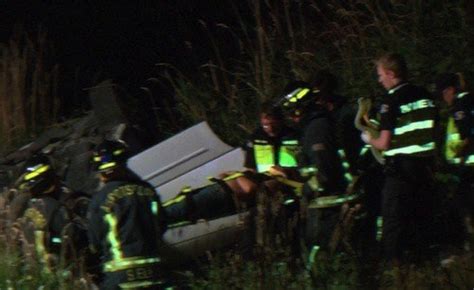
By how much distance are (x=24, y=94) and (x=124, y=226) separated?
24.9 ft

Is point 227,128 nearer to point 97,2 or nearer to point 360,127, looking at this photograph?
point 360,127

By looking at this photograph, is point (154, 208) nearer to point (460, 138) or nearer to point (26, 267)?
point (26, 267)

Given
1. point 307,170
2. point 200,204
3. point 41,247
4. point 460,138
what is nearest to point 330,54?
point 460,138

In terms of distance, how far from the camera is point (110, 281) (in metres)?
6.92

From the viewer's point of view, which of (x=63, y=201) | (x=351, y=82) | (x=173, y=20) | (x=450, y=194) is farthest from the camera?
(x=173, y=20)

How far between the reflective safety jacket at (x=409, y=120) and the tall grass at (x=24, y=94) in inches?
264

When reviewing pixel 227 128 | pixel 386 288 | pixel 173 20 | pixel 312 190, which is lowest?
pixel 386 288

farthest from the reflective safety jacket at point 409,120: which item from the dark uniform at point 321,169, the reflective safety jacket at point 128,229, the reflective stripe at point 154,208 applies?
the reflective safety jacket at point 128,229

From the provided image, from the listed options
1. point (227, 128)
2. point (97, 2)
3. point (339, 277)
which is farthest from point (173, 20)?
point (339, 277)

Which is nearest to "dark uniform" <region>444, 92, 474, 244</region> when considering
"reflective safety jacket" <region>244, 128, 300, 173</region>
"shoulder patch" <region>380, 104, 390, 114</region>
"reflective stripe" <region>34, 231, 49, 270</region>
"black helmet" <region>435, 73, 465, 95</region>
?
"black helmet" <region>435, 73, 465, 95</region>

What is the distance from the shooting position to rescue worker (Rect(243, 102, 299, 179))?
336 inches

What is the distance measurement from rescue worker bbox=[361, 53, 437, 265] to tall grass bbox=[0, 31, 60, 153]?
21.7 ft

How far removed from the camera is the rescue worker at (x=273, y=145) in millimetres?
8539

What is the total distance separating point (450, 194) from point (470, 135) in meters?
0.80
